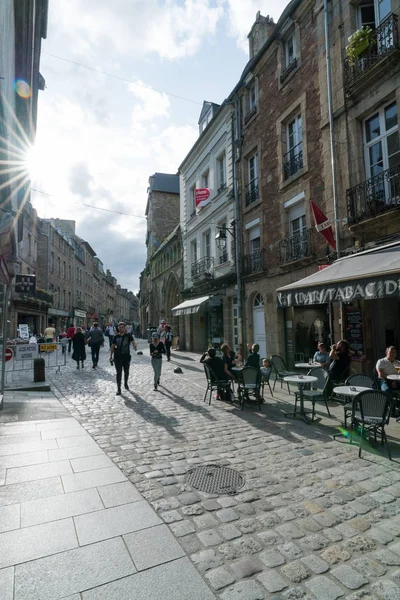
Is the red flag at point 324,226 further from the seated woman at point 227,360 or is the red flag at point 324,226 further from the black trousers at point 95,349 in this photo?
the black trousers at point 95,349

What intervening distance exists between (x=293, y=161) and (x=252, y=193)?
277cm

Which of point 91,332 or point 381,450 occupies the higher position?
point 91,332

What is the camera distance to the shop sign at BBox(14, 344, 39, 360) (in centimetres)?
980

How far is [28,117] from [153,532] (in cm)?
1797

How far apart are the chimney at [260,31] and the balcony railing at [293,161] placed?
6490mm

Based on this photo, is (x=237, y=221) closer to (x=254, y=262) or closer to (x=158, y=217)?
(x=254, y=262)

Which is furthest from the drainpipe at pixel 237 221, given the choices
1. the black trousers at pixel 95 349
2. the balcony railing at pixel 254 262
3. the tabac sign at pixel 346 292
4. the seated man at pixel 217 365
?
the tabac sign at pixel 346 292

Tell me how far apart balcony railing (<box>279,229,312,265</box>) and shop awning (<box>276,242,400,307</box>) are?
278 cm

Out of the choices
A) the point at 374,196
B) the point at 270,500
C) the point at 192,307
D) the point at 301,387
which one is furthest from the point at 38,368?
the point at 374,196

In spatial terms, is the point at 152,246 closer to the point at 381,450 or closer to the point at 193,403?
the point at 193,403

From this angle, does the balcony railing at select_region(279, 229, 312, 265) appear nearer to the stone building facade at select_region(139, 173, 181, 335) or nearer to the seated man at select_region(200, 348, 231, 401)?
the seated man at select_region(200, 348, 231, 401)

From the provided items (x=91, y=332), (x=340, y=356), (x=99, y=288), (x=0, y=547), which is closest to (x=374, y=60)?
(x=340, y=356)

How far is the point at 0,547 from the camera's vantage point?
2.48 metres

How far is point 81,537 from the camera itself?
8.58 ft
